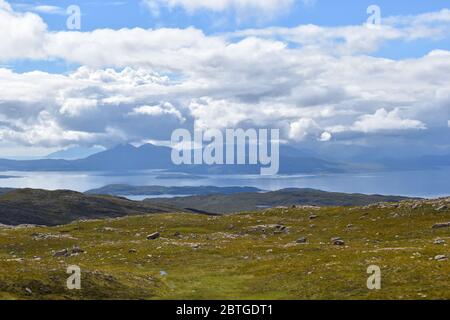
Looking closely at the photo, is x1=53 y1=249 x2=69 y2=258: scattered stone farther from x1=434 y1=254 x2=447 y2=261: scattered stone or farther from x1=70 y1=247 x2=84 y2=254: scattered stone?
x1=434 y1=254 x2=447 y2=261: scattered stone

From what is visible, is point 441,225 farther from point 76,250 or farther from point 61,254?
point 61,254

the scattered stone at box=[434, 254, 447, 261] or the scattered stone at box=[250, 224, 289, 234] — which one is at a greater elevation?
the scattered stone at box=[434, 254, 447, 261]

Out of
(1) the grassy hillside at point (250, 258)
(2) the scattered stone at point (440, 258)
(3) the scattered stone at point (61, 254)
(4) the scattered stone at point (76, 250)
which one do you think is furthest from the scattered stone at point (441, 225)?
(3) the scattered stone at point (61, 254)

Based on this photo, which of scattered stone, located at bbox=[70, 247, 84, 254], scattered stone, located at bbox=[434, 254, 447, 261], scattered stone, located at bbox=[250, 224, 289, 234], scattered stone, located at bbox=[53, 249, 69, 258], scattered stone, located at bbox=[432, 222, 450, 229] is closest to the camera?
scattered stone, located at bbox=[434, 254, 447, 261]

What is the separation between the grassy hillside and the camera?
3378 cm

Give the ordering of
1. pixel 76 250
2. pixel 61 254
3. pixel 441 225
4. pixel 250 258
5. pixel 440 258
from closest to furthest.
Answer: pixel 440 258 < pixel 250 258 < pixel 61 254 < pixel 76 250 < pixel 441 225

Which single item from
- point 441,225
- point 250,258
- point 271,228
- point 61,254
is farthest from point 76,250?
point 441,225

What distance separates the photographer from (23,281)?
33.1 metres

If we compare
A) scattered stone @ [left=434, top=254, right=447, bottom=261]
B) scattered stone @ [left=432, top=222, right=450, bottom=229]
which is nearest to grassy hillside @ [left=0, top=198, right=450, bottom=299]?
scattered stone @ [left=434, top=254, right=447, bottom=261]

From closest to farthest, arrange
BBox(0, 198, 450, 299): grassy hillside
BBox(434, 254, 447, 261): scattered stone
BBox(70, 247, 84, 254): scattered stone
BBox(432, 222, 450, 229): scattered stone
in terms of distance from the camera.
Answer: BBox(0, 198, 450, 299): grassy hillside → BBox(434, 254, 447, 261): scattered stone → BBox(70, 247, 84, 254): scattered stone → BBox(432, 222, 450, 229): scattered stone

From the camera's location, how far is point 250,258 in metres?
54.0

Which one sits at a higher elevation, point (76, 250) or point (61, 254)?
point (76, 250)

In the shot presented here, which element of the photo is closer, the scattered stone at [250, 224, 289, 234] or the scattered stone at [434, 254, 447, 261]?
the scattered stone at [434, 254, 447, 261]

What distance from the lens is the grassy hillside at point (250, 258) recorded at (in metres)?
33.8
